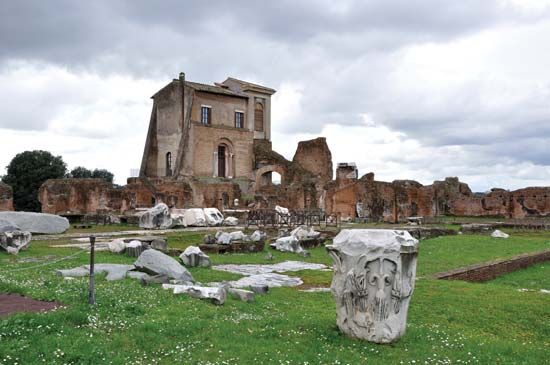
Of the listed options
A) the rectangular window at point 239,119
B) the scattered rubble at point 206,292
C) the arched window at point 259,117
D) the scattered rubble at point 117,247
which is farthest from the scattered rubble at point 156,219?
the arched window at point 259,117

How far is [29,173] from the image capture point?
49.3m

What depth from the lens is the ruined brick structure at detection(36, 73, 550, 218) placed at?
102ft

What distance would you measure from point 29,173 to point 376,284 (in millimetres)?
50502

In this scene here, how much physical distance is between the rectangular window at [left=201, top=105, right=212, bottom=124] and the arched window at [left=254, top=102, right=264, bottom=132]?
645cm

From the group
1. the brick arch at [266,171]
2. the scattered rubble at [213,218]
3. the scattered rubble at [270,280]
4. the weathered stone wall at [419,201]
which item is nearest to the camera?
the scattered rubble at [270,280]

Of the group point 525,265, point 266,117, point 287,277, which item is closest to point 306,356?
point 287,277

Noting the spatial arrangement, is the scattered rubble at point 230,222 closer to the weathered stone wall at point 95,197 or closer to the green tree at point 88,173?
the weathered stone wall at point 95,197

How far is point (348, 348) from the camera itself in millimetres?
5141

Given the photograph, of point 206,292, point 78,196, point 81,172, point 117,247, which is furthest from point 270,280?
point 81,172

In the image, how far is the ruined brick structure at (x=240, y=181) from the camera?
31.2 metres

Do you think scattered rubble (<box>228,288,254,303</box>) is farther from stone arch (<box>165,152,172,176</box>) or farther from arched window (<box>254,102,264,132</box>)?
arched window (<box>254,102,264,132</box>)

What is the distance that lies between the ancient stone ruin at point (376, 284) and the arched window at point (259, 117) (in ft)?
158

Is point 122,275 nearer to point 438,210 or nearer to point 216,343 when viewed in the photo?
point 216,343

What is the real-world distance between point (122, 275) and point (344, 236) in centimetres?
444
